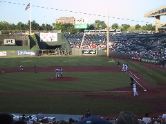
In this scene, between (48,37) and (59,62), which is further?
(48,37)

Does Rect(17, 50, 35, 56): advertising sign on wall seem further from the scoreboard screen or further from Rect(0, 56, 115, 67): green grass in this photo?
Rect(0, 56, 115, 67): green grass

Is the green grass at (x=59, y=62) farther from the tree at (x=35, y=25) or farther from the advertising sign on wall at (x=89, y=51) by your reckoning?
the tree at (x=35, y=25)

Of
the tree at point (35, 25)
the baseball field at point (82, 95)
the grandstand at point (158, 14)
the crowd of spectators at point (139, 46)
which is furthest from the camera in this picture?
the tree at point (35, 25)

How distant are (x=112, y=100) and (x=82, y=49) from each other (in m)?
51.2

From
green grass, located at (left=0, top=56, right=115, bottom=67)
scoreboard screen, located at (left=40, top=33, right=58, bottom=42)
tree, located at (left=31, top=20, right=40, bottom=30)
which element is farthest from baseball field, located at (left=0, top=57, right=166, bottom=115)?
tree, located at (left=31, top=20, right=40, bottom=30)

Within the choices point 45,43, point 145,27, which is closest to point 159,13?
point 45,43

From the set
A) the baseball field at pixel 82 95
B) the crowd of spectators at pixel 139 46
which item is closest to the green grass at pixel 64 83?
the baseball field at pixel 82 95

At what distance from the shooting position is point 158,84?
→ 31.7 m

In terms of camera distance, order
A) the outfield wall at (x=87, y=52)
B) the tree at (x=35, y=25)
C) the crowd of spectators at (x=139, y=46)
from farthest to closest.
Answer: the tree at (x=35, y=25)
the outfield wall at (x=87, y=52)
the crowd of spectators at (x=139, y=46)

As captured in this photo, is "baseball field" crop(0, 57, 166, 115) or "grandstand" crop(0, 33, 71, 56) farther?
"grandstand" crop(0, 33, 71, 56)

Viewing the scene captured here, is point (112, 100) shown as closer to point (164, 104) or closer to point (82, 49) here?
point (164, 104)

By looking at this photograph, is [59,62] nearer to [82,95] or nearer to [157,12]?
[82,95]

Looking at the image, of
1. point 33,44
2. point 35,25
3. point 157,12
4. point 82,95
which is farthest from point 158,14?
point 82,95

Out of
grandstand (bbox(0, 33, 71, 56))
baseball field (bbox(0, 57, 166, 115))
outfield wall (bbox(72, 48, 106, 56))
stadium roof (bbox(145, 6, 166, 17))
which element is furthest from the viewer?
stadium roof (bbox(145, 6, 166, 17))
